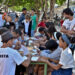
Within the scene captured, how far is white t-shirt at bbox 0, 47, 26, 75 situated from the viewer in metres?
3.08

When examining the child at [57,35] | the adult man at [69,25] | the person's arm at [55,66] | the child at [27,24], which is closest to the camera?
the person's arm at [55,66]

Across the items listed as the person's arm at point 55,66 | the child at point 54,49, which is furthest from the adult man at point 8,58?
the child at point 54,49

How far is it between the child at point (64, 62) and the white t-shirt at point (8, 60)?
686mm

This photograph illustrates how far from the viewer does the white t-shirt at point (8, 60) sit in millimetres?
3080

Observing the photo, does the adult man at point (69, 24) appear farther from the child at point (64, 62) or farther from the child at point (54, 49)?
the child at point (64, 62)

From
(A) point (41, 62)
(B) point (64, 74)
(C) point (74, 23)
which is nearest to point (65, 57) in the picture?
(B) point (64, 74)

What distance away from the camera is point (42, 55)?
162 inches

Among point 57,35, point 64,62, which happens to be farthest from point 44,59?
point 57,35

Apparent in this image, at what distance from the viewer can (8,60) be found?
3.13 metres

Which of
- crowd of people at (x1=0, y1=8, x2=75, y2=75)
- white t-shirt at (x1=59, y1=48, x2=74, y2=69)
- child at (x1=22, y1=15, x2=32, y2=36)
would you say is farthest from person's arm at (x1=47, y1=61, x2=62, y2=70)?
child at (x1=22, y1=15, x2=32, y2=36)

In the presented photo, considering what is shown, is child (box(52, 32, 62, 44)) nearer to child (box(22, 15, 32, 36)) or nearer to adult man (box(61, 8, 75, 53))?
adult man (box(61, 8, 75, 53))

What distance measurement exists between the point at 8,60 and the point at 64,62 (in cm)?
94

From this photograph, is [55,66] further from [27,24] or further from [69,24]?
[27,24]

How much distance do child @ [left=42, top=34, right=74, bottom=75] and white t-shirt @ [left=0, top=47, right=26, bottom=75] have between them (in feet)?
2.25
